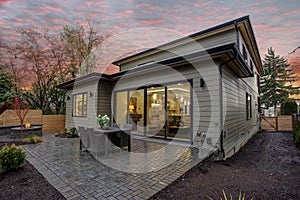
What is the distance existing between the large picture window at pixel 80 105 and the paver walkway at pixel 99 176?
5019 mm

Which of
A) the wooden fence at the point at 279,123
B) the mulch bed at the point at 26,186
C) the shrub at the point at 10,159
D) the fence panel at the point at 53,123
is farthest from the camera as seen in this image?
the wooden fence at the point at 279,123

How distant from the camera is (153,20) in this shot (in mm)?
8812

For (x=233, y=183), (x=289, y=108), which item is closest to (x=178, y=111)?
(x=233, y=183)

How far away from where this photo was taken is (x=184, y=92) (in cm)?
621

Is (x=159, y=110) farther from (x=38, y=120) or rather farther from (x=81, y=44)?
(x=81, y=44)

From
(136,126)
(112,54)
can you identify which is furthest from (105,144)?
(112,54)

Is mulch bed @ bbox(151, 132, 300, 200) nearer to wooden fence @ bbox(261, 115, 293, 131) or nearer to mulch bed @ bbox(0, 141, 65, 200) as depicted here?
mulch bed @ bbox(0, 141, 65, 200)

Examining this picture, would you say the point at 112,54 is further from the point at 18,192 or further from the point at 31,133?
the point at 18,192

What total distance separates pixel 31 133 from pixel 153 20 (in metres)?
8.45

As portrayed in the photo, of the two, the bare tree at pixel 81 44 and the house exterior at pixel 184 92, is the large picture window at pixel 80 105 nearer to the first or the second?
the house exterior at pixel 184 92

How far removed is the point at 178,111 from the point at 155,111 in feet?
5.16

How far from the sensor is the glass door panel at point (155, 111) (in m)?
7.08

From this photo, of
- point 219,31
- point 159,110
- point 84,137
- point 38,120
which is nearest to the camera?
point 84,137

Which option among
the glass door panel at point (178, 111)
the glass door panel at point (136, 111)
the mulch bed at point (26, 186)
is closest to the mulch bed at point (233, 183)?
the mulch bed at point (26, 186)
